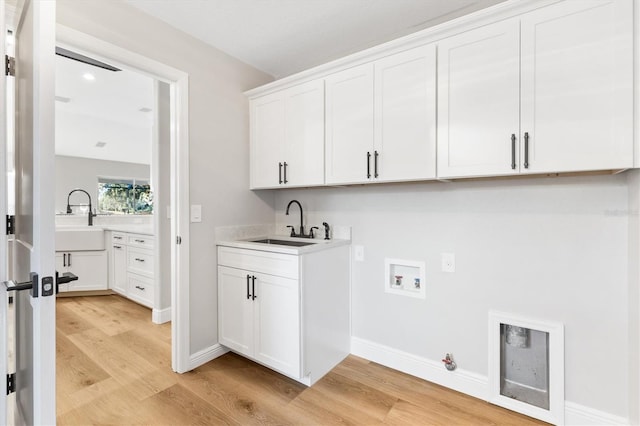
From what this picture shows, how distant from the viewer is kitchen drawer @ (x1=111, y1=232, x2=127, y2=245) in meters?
4.04

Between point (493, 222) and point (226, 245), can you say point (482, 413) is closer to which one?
point (493, 222)

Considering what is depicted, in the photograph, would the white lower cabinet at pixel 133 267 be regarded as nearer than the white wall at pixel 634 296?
A: No

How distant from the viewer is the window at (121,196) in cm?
824

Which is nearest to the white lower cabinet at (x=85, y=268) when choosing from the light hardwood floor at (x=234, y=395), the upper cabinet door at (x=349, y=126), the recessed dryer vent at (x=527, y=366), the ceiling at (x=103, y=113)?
the light hardwood floor at (x=234, y=395)

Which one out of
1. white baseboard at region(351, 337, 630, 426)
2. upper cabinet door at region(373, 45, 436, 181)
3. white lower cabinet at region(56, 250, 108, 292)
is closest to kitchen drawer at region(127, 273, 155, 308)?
white lower cabinet at region(56, 250, 108, 292)

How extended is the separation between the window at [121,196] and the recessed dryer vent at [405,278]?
7.63 meters

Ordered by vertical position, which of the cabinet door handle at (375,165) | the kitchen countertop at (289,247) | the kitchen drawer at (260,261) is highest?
the cabinet door handle at (375,165)

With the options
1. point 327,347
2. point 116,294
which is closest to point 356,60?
point 327,347

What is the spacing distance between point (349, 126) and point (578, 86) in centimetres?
128

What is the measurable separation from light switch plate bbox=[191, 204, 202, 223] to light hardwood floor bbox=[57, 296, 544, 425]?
1.16 m

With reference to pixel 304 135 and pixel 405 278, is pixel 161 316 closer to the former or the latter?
pixel 304 135

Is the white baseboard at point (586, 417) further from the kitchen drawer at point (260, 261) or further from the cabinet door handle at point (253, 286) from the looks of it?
the cabinet door handle at point (253, 286)

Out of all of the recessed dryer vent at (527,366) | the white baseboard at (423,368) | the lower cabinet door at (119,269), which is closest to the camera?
the recessed dryer vent at (527,366)

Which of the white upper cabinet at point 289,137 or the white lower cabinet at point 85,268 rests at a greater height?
the white upper cabinet at point 289,137
